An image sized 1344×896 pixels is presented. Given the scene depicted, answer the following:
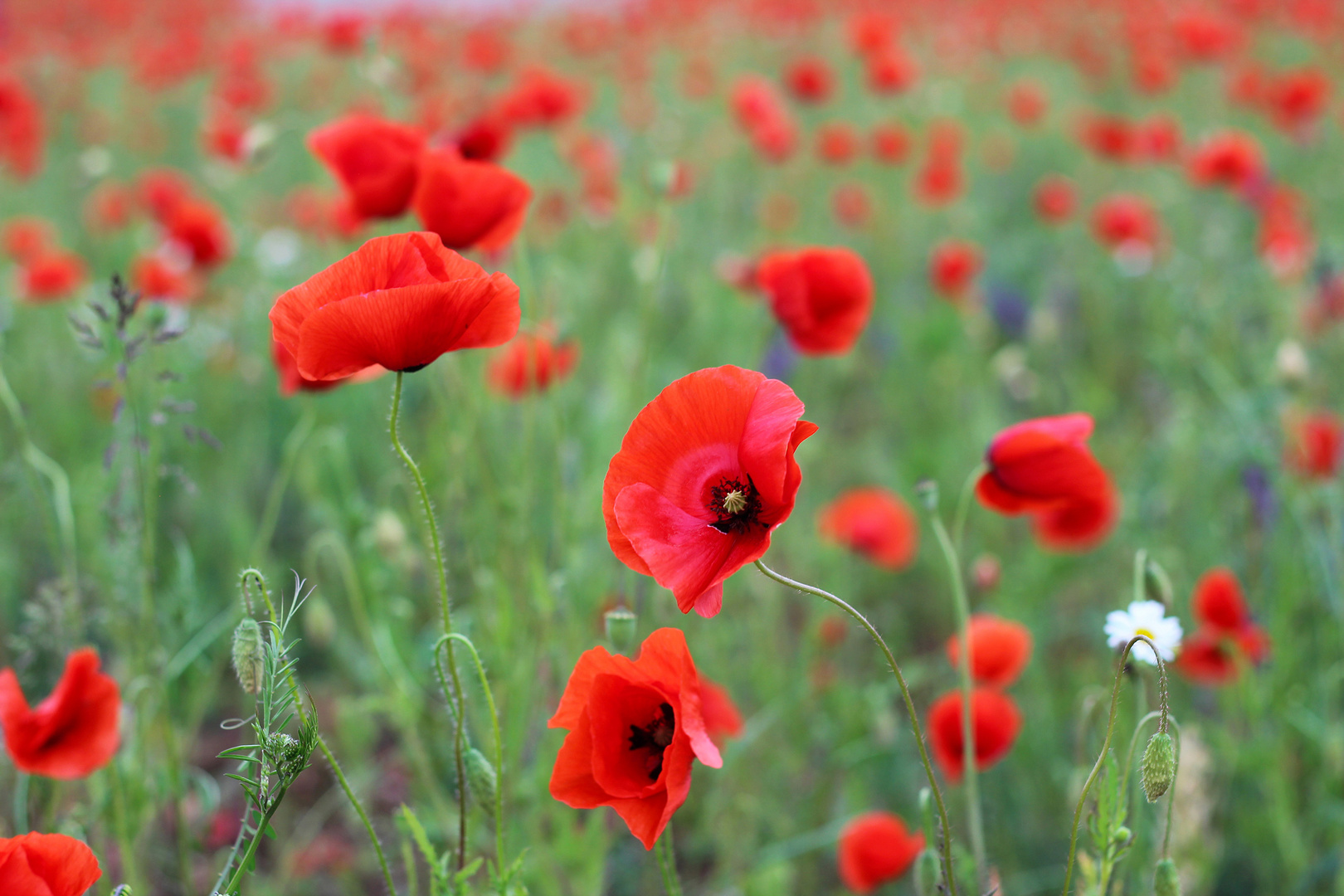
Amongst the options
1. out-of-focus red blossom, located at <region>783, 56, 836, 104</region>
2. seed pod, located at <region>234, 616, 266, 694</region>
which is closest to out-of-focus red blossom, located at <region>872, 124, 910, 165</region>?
out-of-focus red blossom, located at <region>783, 56, 836, 104</region>

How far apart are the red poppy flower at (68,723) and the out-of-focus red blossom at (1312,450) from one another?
189 cm

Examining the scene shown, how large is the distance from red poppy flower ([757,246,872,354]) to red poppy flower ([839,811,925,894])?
68 centimetres

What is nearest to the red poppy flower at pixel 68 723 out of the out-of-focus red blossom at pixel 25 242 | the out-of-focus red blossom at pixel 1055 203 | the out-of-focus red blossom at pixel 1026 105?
the out-of-focus red blossom at pixel 25 242

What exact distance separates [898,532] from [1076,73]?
607 cm

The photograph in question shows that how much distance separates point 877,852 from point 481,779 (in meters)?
0.73

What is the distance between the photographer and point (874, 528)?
7.16 ft

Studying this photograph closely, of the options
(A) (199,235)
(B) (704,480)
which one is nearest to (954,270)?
(A) (199,235)

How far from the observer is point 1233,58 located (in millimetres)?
5734

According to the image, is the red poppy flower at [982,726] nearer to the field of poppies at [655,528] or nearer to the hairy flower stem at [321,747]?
the field of poppies at [655,528]

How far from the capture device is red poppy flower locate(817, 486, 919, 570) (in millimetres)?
2186

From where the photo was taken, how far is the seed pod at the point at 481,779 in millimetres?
912

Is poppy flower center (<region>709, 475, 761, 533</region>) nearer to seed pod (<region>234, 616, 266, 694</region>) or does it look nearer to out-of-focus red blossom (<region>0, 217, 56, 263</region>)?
seed pod (<region>234, 616, 266, 694</region>)

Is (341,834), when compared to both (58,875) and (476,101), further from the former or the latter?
(476,101)

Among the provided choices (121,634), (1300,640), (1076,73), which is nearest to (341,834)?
(121,634)
